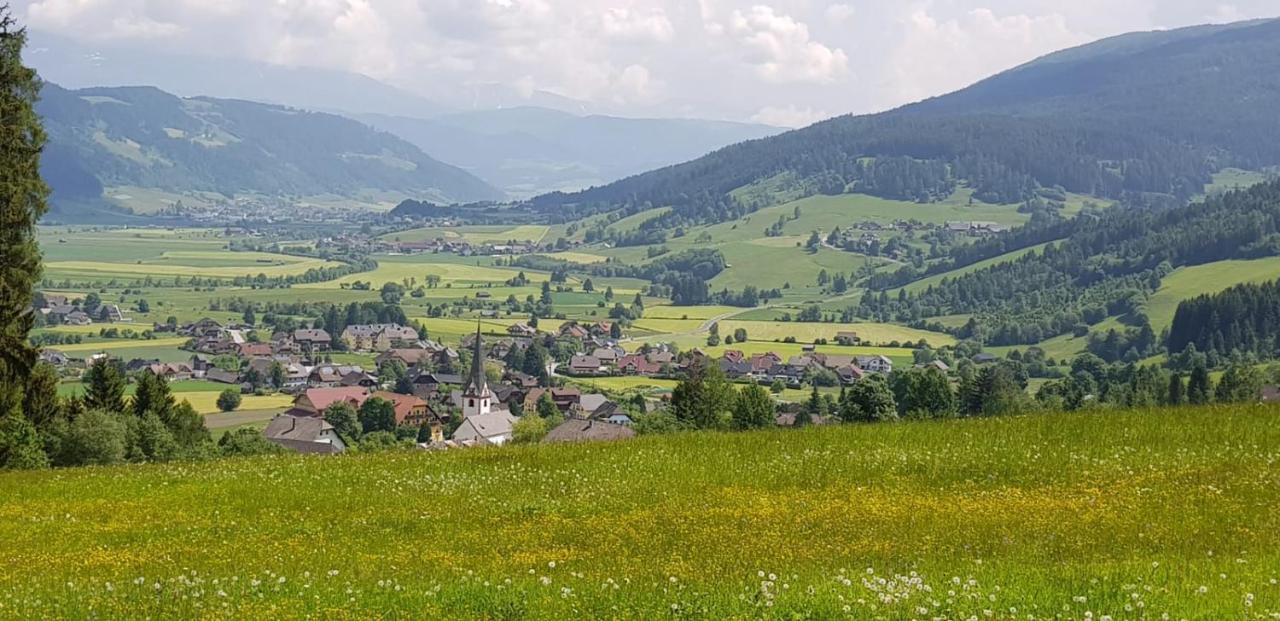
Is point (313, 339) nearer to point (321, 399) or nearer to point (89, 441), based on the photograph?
point (321, 399)

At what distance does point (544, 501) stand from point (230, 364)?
14658cm

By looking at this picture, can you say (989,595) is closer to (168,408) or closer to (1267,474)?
(1267,474)

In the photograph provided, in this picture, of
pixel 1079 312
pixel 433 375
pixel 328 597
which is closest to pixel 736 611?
pixel 328 597

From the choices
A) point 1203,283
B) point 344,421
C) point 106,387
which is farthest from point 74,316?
point 1203,283

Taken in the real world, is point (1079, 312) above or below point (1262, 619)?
below

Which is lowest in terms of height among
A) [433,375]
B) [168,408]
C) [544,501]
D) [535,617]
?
[433,375]

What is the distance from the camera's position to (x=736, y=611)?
10500 mm

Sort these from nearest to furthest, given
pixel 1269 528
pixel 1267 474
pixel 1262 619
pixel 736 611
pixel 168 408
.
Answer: pixel 1262 619 < pixel 736 611 < pixel 1269 528 < pixel 1267 474 < pixel 168 408

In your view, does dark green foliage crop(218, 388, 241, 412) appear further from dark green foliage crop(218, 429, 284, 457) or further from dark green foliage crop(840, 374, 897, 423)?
dark green foliage crop(840, 374, 897, 423)

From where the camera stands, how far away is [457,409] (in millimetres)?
126938

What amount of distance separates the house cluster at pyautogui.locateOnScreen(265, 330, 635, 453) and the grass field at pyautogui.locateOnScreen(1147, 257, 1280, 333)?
323 feet

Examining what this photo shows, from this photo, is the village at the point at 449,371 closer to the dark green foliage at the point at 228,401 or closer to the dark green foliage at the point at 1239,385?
the dark green foliage at the point at 228,401

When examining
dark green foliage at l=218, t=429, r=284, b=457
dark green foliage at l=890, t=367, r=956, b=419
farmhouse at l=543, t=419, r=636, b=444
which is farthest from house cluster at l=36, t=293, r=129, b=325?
dark green foliage at l=890, t=367, r=956, b=419

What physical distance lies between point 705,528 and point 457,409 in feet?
371
